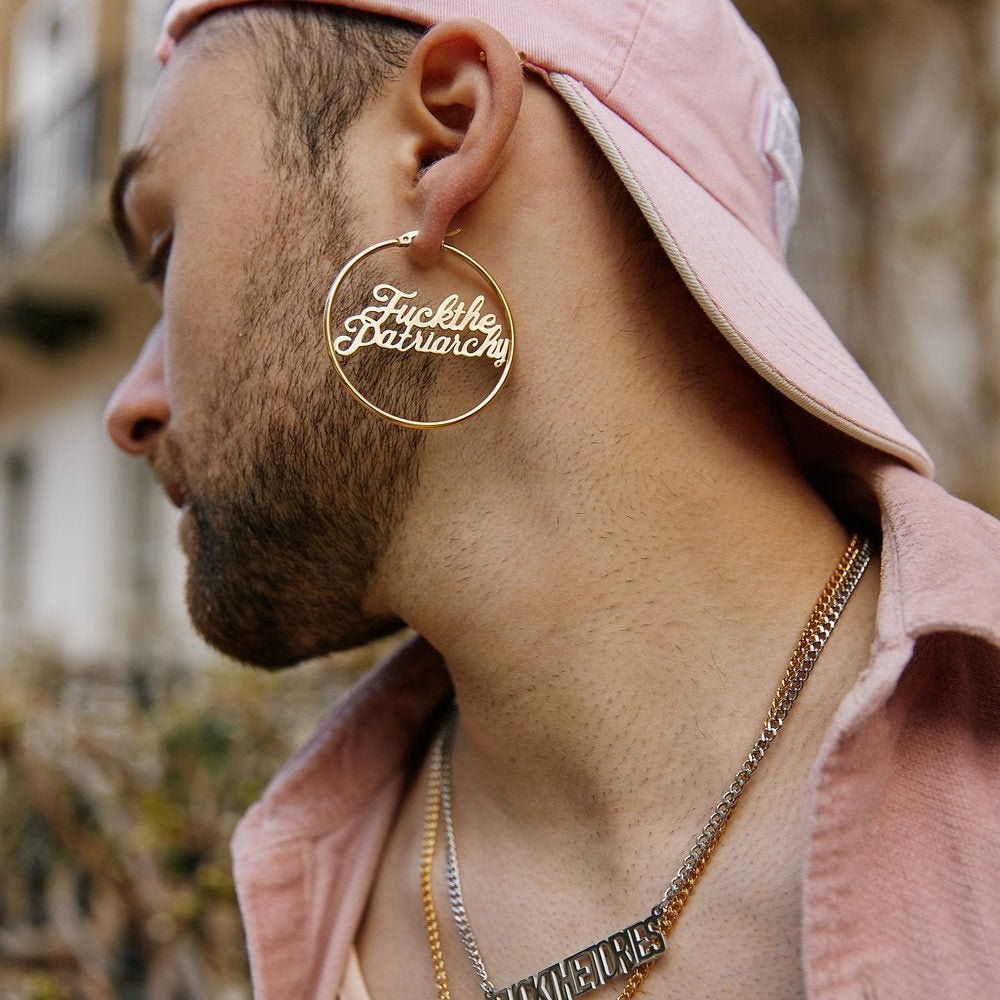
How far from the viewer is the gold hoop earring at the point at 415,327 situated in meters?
1.37

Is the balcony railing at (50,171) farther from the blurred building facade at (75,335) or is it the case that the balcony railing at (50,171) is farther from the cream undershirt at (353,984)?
the cream undershirt at (353,984)

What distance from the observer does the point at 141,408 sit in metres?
1.70

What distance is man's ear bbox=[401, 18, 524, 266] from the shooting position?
1.33 metres

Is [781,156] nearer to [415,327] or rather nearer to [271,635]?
[415,327]

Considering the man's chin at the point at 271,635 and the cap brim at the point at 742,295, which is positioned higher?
the cap brim at the point at 742,295

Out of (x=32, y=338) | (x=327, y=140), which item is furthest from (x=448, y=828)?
(x=32, y=338)

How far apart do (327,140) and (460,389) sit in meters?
0.40

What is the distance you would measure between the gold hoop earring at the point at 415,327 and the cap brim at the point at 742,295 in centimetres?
24

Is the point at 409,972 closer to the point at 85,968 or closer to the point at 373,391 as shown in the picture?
the point at 373,391

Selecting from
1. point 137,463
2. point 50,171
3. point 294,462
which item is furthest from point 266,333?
point 50,171

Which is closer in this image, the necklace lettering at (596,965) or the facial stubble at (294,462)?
the necklace lettering at (596,965)

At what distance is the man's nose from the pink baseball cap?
56 centimetres

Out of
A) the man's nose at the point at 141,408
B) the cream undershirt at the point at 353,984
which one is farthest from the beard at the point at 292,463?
the cream undershirt at the point at 353,984

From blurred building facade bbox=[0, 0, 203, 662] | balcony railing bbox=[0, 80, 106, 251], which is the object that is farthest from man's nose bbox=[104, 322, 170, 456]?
balcony railing bbox=[0, 80, 106, 251]
